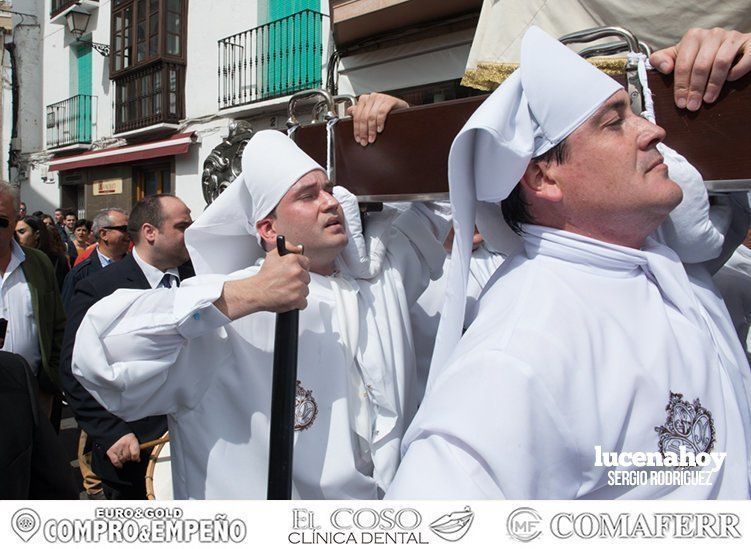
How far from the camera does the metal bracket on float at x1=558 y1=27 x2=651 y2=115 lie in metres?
1.29

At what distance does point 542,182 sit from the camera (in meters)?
1.33

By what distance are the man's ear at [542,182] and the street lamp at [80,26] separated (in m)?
14.0

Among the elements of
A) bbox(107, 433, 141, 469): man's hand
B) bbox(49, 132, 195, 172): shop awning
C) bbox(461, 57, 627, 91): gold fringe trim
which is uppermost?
bbox(49, 132, 195, 172): shop awning

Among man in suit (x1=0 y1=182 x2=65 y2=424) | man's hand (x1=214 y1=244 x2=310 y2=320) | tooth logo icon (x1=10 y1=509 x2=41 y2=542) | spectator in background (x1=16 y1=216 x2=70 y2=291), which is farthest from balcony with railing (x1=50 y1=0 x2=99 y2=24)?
tooth logo icon (x1=10 y1=509 x2=41 y2=542)

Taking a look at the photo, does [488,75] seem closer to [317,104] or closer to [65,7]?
[317,104]

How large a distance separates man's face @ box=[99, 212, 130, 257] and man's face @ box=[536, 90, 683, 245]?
13.7 feet

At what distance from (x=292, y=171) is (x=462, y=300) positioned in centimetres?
80

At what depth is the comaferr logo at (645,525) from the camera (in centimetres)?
107

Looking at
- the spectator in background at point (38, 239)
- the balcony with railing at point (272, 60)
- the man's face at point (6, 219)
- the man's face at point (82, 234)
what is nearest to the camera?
the man's face at point (6, 219)

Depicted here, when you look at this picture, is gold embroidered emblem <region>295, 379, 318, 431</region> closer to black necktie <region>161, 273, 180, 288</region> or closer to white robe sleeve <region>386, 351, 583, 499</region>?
white robe sleeve <region>386, 351, 583, 499</region>

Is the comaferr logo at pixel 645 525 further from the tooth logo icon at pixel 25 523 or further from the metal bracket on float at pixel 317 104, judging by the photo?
the metal bracket on float at pixel 317 104

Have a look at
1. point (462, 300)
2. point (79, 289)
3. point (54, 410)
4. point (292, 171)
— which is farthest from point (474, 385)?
point (54, 410)

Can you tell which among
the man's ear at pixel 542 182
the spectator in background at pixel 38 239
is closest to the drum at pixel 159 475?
the man's ear at pixel 542 182

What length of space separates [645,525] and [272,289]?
0.95 m
